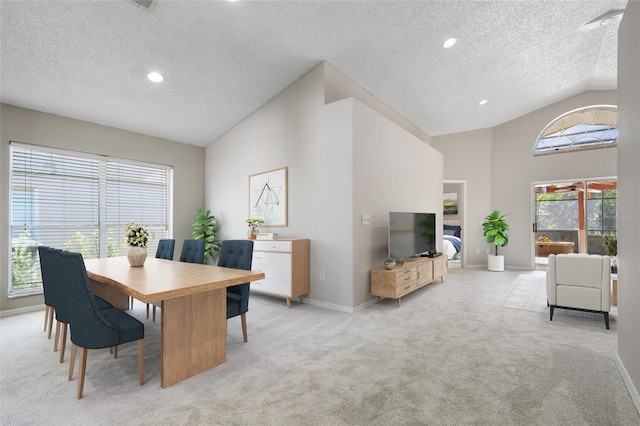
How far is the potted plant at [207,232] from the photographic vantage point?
595 centimetres

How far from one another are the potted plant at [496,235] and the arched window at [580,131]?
180 cm

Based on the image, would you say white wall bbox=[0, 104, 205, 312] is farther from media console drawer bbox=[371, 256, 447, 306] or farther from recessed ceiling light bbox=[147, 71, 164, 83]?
media console drawer bbox=[371, 256, 447, 306]

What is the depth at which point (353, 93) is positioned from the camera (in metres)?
4.91

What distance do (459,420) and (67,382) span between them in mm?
2731

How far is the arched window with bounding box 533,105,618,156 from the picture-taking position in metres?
6.56

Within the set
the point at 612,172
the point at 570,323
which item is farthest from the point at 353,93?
the point at 612,172

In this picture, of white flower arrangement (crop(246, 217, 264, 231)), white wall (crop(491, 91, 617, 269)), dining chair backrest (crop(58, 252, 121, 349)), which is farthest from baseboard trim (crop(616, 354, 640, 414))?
white wall (crop(491, 91, 617, 269))

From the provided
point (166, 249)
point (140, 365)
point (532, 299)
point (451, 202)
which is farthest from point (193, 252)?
point (451, 202)

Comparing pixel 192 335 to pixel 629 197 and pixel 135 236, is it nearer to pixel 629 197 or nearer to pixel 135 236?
pixel 135 236

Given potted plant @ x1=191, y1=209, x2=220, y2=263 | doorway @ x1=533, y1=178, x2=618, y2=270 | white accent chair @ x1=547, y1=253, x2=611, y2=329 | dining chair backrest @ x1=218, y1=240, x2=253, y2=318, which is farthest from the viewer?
doorway @ x1=533, y1=178, x2=618, y2=270

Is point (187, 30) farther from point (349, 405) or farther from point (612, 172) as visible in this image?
point (612, 172)

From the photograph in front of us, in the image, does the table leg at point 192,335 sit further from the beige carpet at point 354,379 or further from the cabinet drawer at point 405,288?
the cabinet drawer at point 405,288

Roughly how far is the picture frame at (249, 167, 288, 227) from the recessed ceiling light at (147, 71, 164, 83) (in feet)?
6.45

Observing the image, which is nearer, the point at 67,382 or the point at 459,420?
the point at 459,420
